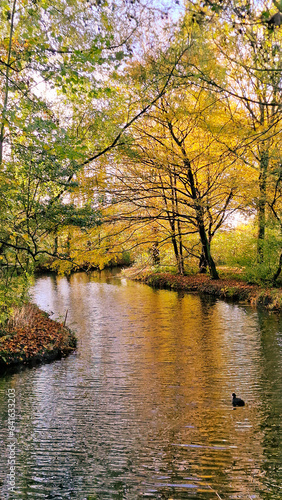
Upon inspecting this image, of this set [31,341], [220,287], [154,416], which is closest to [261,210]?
[220,287]

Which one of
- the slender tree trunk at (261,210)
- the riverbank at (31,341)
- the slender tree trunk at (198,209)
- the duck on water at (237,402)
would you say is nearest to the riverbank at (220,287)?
the slender tree trunk at (198,209)

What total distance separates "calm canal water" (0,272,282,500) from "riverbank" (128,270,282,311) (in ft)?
8.06

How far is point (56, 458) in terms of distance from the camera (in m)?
5.63

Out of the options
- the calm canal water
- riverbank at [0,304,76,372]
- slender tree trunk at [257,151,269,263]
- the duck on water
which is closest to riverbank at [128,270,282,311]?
slender tree trunk at [257,151,269,263]

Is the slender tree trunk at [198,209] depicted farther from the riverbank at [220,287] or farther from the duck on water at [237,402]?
the duck on water at [237,402]

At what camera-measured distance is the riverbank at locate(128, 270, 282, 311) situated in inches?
637

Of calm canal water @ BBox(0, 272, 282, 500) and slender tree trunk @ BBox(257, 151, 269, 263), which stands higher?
slender tree trunk @ BBox(257, 151, 269, 263)

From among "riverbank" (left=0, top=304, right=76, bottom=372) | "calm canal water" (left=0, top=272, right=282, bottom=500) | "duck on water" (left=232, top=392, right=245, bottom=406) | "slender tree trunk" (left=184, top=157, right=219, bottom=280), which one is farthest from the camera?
"slender tree trunk" (left=184, top=157, right=219, bottom=280)

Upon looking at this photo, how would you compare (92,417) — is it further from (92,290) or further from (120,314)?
(92,290)

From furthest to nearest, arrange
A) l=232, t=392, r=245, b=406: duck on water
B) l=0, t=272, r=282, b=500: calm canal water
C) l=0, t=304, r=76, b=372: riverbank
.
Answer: l=0, t=304, r=76, b=372: riverbank → l=232, t=392, r=245, b=406: duck on water → l=0, t=272, r=282, b=500: calm canal water

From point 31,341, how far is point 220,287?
10463 mm

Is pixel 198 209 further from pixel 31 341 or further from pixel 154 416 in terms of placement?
pixel 154 416

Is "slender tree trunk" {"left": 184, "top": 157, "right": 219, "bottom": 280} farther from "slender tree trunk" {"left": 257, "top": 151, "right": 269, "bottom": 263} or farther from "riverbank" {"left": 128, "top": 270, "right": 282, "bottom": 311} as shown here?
"slender tree trunk" {"left": 257, "top": 151, "right": 269, "bottom": 263}

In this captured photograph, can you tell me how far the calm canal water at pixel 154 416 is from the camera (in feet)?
16.0
